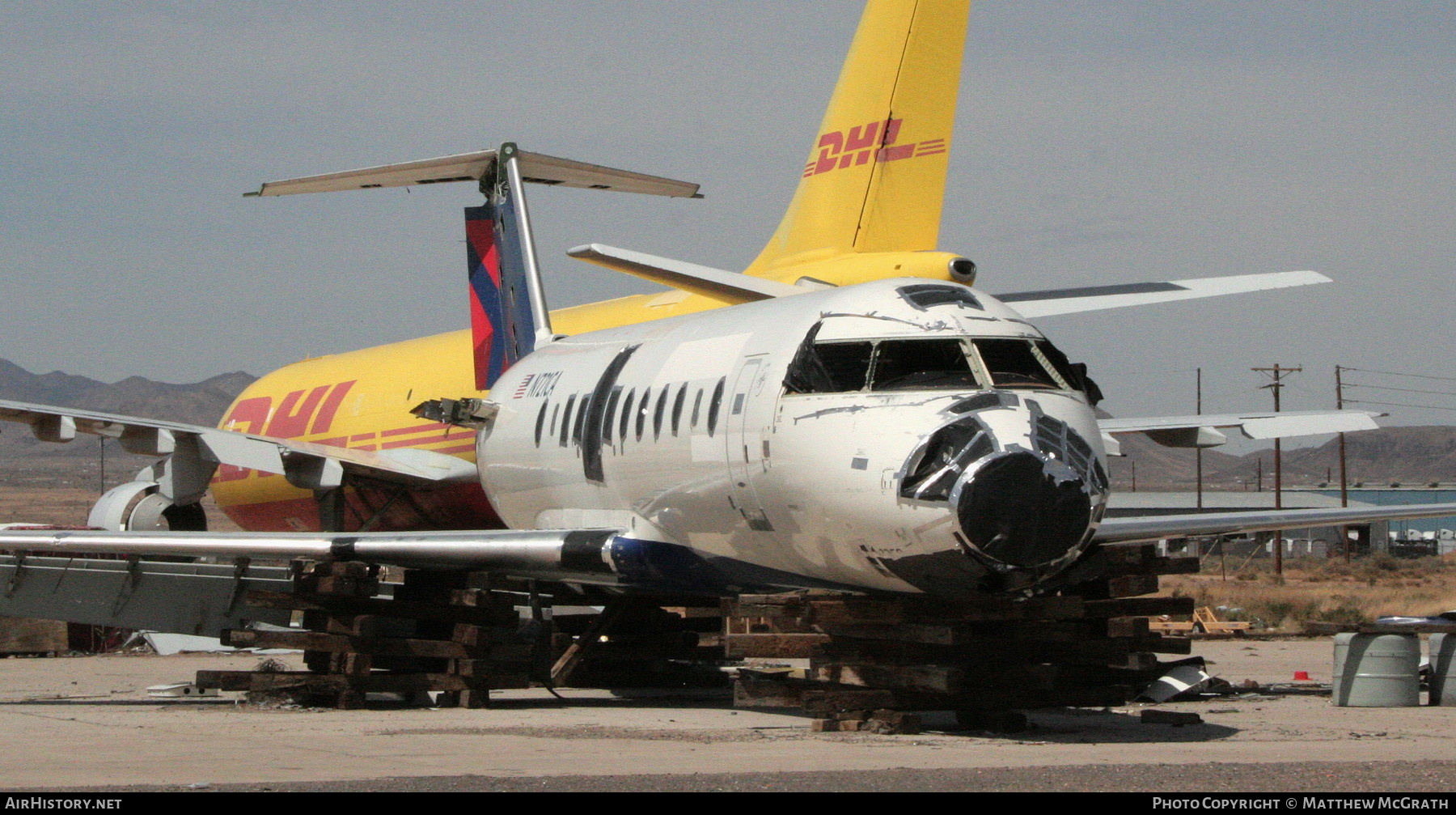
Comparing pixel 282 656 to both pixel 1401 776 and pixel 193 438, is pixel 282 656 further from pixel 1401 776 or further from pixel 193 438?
pixel 1401 776

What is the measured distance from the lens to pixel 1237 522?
50.1ft

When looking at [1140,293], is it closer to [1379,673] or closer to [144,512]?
[1379,673]

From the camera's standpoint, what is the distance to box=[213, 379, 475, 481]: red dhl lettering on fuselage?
25.3 meters

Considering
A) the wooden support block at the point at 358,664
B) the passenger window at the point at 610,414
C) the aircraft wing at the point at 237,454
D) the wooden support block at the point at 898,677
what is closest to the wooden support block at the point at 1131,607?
the wooden support block at the point at 898,677

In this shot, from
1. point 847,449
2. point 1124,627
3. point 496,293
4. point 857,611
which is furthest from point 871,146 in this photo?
point 847,449

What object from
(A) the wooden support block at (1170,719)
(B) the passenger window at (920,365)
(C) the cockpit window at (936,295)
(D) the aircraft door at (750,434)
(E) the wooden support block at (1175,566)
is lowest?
(A) the wooden support block at (1170,719)

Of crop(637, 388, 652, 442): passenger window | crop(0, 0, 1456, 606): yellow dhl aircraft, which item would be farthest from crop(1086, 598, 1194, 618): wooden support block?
crop(637, 388, 652, 442): passenger window

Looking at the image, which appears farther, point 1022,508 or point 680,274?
point 680,274

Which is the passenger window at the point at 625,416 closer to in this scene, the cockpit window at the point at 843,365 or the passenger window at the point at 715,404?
the passenger window at the point at 715,404

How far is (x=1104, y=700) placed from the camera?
14.6m

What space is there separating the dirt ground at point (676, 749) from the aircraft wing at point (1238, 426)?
3.72 metres

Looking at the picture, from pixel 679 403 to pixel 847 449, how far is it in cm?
298

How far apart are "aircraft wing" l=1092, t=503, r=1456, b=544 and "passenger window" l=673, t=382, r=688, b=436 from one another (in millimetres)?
3537

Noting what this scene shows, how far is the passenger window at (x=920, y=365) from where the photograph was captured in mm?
12562
